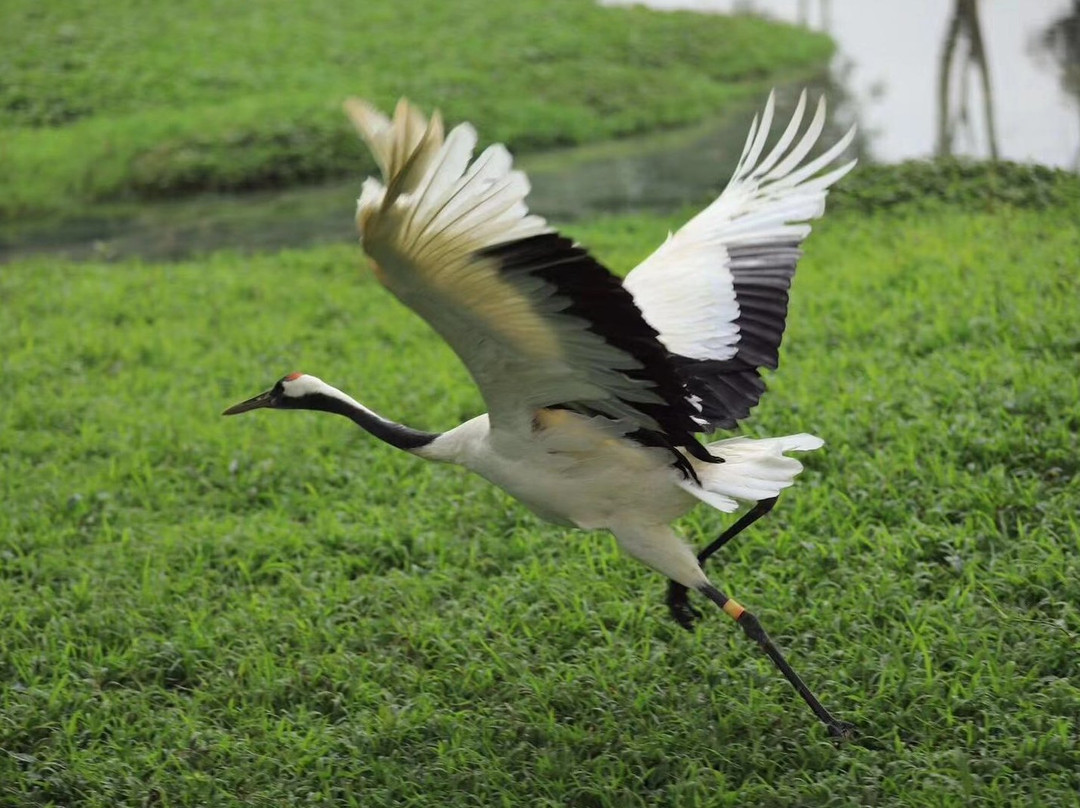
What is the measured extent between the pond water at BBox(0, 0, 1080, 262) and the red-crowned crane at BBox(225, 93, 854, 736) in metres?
5.81

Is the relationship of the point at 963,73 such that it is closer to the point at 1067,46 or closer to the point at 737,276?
the point at 1067,46

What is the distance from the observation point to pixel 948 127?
11.0 meters

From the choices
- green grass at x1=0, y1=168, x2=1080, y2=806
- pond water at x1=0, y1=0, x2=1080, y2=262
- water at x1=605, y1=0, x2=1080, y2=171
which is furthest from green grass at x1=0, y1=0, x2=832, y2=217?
green grass at x1=0, y1=168, x2=1080, y2=806

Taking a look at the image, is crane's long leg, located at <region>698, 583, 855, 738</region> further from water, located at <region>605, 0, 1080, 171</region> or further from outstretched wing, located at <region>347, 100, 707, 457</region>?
water, located at <region>605, 0, 1080, 171</region>

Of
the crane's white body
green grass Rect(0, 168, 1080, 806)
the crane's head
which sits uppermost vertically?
the crane's head

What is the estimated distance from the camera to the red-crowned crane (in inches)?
106

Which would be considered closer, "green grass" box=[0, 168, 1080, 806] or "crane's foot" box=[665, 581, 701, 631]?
"green grass" box=[0, 168, 1080, 806]

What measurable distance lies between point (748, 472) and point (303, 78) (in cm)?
1034

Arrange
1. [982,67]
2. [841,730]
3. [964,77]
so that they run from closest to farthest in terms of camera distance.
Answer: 1. [841,730]
2. [982,67]
3. [964,77]

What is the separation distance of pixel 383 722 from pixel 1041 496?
7.41 feet

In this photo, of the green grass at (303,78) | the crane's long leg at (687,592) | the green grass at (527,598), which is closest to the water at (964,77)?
the green grass at (303,78)

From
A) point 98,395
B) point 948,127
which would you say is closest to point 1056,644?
point 98,395

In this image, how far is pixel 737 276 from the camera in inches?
157

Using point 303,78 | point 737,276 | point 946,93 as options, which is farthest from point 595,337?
point 303,78
